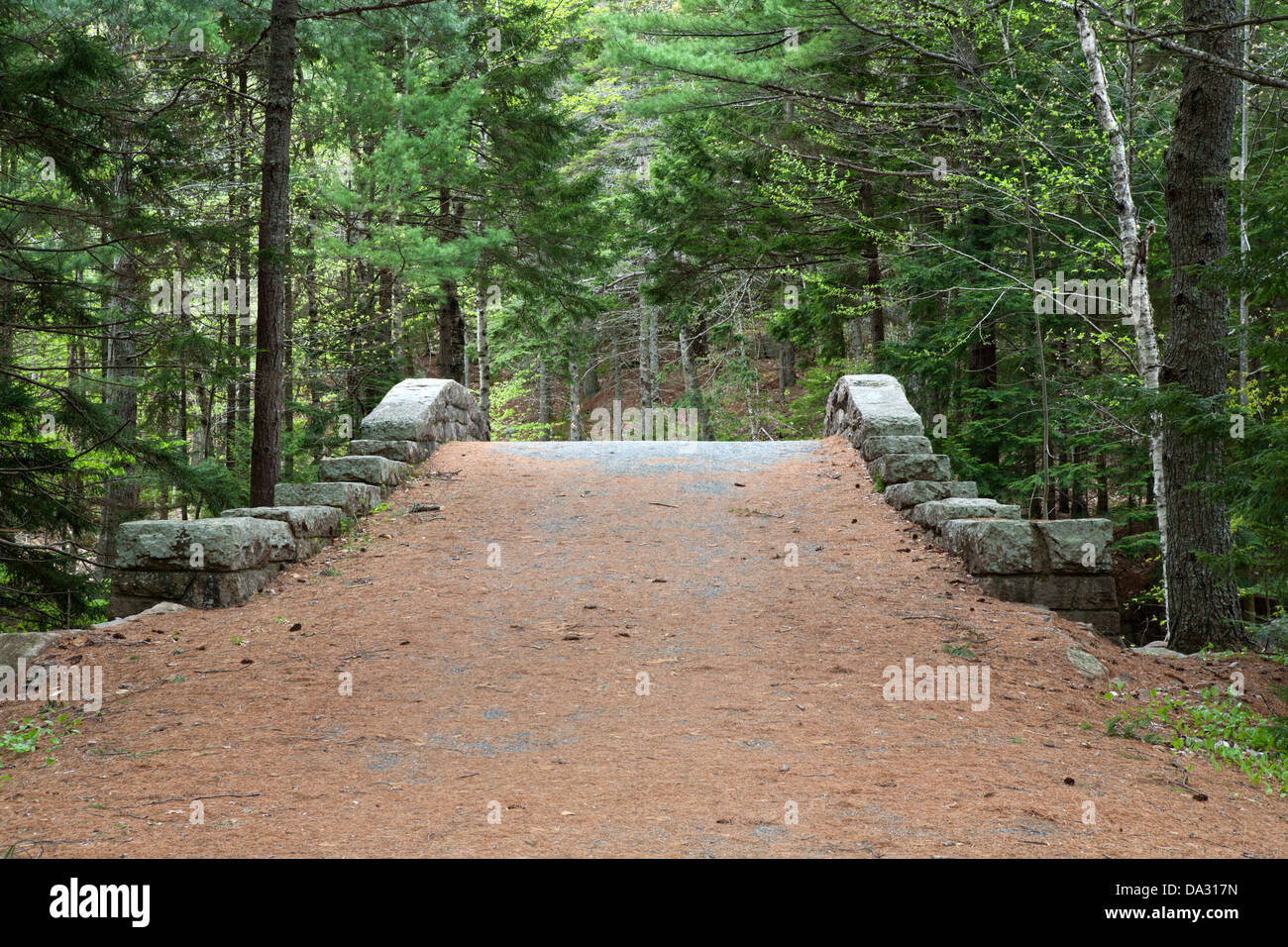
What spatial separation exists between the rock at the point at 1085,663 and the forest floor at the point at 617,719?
87mm

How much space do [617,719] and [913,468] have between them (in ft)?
17.8

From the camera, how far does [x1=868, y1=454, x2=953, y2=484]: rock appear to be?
361 inches

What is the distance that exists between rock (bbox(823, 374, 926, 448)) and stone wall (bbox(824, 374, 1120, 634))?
1.28 feet

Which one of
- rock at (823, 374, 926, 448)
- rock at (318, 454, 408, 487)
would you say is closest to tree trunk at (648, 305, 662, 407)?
rock at (823, 374, 926, 448)

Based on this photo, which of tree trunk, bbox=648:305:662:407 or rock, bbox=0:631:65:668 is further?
tree trunk, bbox=648:305:662:407

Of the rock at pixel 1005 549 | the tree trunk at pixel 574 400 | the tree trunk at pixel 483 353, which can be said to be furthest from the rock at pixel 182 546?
the tree trunk at pixel 574 400

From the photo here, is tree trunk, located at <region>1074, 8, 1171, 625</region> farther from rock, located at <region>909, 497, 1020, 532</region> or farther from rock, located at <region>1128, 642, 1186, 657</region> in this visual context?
rock, located at <region>909, 497, 1020, 532</region>

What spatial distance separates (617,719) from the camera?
4863 millimetres

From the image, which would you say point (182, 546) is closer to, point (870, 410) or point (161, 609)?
point (161, 609)

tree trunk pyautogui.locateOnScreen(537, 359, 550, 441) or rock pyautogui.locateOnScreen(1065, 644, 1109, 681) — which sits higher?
tree trunk pyautogui.locateOnScreen(537, 359, 550, 441)

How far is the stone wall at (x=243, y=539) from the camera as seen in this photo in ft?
22.9

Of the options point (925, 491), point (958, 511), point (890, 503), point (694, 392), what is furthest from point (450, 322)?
point (958, 511)

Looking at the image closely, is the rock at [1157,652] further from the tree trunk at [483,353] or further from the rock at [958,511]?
the tree trunk at [483,353]

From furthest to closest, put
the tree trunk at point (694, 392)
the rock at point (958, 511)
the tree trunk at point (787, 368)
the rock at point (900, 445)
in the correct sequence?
the tree trunk at point (787, 368)
the tree trunk at point (694, 392)
the rock at point (900, 445)
the rock at point (958, 511)
